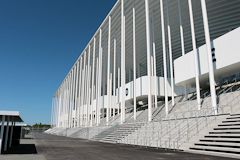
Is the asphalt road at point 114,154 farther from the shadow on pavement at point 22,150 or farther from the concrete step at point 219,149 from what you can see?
the concrete step at point 219,149

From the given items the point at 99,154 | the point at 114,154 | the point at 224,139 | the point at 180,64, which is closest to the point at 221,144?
the point at 224,139

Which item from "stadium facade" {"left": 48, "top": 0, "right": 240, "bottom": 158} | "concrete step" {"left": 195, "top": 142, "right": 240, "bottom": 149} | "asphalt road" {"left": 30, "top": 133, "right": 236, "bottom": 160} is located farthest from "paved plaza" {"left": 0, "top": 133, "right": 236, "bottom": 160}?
"stadium facade" {"left": 48, "top": 0, "right": 240, "bottom": 158}

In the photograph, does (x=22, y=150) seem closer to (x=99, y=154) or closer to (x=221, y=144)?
(x=99, y=154)

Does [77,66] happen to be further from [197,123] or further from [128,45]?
[197,123]

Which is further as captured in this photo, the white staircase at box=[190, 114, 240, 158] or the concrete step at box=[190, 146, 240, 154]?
the white staircase at box=[190, 114, 240, 158]

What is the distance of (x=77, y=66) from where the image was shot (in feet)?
202

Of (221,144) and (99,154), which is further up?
(221,144)

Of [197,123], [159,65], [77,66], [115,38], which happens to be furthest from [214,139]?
[77,66]

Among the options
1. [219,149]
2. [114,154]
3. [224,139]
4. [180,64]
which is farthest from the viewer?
[180,64]

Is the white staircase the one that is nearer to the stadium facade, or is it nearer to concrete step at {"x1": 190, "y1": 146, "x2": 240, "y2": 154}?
concrete step at {"x1": 190, "y1": 146, "x2": 240, "y2": 154}

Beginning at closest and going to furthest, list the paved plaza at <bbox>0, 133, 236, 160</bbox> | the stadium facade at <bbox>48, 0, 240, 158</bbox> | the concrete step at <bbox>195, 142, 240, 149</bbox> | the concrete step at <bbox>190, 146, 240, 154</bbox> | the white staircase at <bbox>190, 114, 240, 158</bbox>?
1. the paved plaza at <bbox>0, 133, 236, 160</bbox>
2. the concrete step at <bbox>190, 146, 240, 154</bbox>
3. the concrete step at <bbox>195, 142, 240, 149</bbox>
4. the white staircase at <bbox>190, 114, 240, 158</bbox>
5. the stadium facade at <bbox>48, 0, 240, 158</bbox>

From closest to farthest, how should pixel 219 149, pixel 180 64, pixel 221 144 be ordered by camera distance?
1. pixel 219 149
2. pixel 221 144
3. pixel 180 64

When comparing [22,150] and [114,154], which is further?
[22,150]

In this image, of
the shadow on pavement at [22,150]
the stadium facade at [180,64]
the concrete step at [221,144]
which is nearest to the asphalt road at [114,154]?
the shadow on pavement at [22,150]
